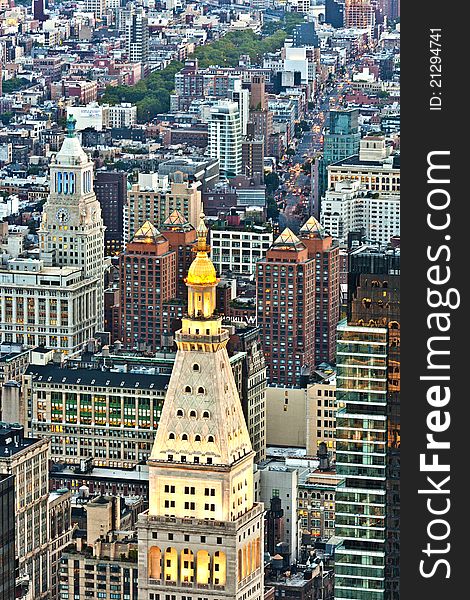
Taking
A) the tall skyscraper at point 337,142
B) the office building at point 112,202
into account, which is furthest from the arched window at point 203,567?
the tall skyscraper at point 337,142

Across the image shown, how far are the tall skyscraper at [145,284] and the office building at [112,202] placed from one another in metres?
23.7

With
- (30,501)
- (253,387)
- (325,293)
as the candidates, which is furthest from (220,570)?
(325,293)

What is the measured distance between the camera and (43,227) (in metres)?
129

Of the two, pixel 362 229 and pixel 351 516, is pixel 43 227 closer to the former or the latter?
pixel 362 229

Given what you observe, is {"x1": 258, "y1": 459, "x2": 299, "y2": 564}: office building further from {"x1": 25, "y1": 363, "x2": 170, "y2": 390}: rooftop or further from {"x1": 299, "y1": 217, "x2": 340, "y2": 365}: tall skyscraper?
{"x1": 299, "y1": 217, "x2": 340, "y2": 365}: tall skyscraper

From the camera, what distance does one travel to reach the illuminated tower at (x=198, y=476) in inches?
2130

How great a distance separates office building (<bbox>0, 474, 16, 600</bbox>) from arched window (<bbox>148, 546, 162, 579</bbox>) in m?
4.32

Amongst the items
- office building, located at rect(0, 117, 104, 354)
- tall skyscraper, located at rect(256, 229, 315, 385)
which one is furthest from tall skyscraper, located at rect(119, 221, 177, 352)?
tall skyscraper, located at rect(256, 229, 315, 385)

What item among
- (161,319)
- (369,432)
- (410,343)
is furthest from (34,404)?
(410,343)

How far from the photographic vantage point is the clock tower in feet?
421

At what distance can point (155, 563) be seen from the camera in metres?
55.1

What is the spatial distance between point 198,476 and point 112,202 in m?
103

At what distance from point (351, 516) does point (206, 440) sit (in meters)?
6.15

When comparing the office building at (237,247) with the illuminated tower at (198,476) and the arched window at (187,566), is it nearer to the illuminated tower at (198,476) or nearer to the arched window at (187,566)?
the illuminated tower at (198,476)
